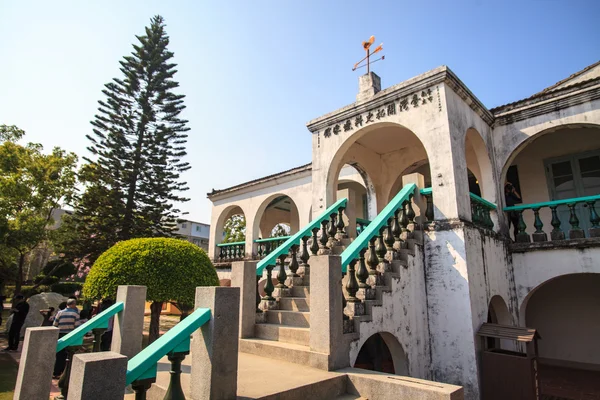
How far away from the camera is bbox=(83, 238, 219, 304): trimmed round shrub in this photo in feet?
24.9

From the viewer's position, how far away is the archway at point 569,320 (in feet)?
Result: 26.0

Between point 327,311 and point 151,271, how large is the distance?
534 cm

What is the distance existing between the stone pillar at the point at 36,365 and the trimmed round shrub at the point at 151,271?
158 inches

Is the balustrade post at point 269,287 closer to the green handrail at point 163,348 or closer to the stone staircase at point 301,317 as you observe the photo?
the stone staircase at point 301,317

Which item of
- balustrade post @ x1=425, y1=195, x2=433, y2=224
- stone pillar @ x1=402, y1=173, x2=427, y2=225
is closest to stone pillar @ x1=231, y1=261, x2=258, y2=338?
stone pillar @ x1=402, y1=173, x2=427, y2=225

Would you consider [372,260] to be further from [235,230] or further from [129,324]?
[235,230]

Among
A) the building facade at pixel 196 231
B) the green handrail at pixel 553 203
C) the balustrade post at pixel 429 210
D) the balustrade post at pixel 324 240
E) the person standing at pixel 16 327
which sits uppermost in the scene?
the building facade at pixel 196 231

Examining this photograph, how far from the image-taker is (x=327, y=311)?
373 cm

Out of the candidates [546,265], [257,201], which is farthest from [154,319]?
[546,265]

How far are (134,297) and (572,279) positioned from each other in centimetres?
939

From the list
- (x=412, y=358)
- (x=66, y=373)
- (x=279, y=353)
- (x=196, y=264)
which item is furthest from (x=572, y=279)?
(x=66, y=373)

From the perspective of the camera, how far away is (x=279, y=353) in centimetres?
410

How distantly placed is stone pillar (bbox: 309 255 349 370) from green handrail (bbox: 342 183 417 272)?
0.42 meters

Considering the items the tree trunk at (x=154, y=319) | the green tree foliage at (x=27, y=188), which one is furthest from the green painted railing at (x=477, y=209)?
the green tree foliage at (x=27, y=188)
